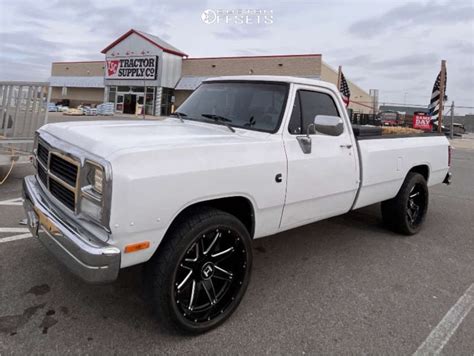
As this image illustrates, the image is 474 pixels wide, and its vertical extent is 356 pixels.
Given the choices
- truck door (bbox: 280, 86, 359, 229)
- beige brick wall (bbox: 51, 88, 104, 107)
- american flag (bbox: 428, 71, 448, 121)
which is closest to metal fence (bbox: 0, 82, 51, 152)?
truck door (bbox: 280, 86, 359, 229)

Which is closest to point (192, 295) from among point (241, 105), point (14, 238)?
point (241, 105)

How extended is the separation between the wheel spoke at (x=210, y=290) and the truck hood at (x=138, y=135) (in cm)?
103

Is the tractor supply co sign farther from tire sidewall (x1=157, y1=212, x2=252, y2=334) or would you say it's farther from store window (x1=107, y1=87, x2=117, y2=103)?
tire sidewall (x1=157, y1=212, x2=252, y2=334)

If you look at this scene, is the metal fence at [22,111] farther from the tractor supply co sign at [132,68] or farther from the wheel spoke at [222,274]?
the tractor supply co sign at [132,68]

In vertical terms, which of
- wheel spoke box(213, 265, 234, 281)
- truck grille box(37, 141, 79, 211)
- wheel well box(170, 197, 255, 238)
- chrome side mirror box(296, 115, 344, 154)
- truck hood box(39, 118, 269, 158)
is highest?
chrome side mirror box(296, 115, 344, 154)

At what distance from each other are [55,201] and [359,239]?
366 centimetres

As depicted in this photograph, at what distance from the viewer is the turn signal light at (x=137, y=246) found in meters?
2.30

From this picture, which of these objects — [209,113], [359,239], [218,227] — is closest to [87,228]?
[218,227]

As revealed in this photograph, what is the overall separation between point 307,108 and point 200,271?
1884 mm

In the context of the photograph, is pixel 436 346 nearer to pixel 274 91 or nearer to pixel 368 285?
pixel 368 285

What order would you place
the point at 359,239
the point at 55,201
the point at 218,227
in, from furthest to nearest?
the point at 359,239
the point at 55,201
the point at 218,227

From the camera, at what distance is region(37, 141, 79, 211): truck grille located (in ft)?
8.49

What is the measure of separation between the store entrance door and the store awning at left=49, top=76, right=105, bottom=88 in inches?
218

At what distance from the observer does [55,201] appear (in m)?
2.88
